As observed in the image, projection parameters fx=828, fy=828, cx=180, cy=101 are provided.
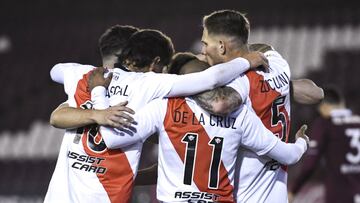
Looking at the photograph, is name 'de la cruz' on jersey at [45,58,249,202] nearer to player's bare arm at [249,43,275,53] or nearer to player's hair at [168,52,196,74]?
player's hair at [168,52,196,74]

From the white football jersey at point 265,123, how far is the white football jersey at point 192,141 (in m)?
0.12

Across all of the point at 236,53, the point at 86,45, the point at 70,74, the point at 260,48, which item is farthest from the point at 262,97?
the point at 86,45

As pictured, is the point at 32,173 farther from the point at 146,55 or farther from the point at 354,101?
the point at 146,55

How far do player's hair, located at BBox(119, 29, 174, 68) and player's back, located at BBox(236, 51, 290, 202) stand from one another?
43cm

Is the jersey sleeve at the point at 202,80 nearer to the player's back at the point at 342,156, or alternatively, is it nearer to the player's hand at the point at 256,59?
the player's hand at the point at 256,59

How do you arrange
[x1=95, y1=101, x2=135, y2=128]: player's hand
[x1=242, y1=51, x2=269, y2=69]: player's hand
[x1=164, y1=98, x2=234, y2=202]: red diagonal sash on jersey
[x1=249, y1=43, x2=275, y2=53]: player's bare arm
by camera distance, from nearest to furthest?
[x1=95, y1=101, x2=135, y2=128]: player's hand → [x1=164, y1=98, x2=234, y2=202]: red diagonal sash on jersey → [x1=242, y1=51, x2=269, y2=69]: player's hand → [x1=249, y1=43, x2=275, y2=53]: player's bare arm

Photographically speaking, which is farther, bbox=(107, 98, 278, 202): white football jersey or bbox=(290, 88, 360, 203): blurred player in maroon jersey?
bbox=(290, 88, 360, 203): blurred player in maroon jersey

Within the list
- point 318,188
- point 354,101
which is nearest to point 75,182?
point 318,188

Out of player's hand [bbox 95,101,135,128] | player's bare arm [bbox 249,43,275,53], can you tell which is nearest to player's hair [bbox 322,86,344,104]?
player's bare arm [bbox 249,43,275,53]

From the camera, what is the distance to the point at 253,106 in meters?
4.22

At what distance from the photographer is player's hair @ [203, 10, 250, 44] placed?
418 centimetres

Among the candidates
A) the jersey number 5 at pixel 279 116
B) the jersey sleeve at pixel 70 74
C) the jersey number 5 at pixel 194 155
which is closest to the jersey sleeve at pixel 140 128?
the jersey number 5 at pixel 194 155

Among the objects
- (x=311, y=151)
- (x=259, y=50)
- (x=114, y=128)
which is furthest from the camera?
(x=311, y=151)

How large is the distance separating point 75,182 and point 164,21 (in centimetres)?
1184
